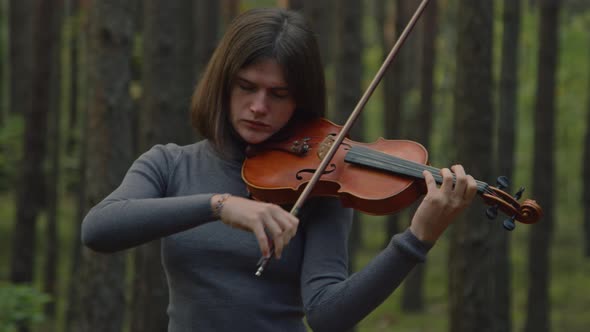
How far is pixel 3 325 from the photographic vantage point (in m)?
5.32

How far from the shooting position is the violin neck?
3047 mm

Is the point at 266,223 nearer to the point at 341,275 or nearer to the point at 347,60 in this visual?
the point at 341,275

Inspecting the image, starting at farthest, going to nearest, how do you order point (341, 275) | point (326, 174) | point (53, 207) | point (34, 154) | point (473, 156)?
point (53, 207) → point (34, 154) → point (473, 156) → point (326, 174) → point (341, 275)

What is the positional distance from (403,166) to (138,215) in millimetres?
900

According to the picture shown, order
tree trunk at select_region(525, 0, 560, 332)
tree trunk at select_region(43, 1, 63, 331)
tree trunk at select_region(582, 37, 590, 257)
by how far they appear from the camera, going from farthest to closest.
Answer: tree trunk at select_region(582, 37, 590, 257) → tree trunk at select_region(43, 1, 63, 331) → tree trunk at select_region(525, 0, 560, 332)

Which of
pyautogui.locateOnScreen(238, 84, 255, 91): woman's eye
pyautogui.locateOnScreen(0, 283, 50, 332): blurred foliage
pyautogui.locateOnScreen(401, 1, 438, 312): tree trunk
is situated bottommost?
pyautogui.locateOnScreen(0, 283, 50, 332): blurred foliage

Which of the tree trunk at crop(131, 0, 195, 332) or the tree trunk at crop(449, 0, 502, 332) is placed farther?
the tree trunk at crop(131, 0, 195, 332)

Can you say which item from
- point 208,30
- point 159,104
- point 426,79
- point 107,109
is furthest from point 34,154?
point 107,109

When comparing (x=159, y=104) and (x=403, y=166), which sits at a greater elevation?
(x=403, y=166)

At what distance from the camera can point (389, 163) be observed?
10.4 ft

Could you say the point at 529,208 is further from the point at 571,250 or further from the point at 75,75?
the point at 571,250

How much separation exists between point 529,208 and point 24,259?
1186cm

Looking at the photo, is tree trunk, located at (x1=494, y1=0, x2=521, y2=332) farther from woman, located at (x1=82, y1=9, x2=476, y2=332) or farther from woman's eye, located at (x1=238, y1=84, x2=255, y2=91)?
woman's eye, located at (x1=238, y1=84, x2=255, y2=91)

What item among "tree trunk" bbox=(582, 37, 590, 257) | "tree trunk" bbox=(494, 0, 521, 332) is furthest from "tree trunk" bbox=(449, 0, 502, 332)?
"tree trunk" bbox=(582, 37, 590, 257)
